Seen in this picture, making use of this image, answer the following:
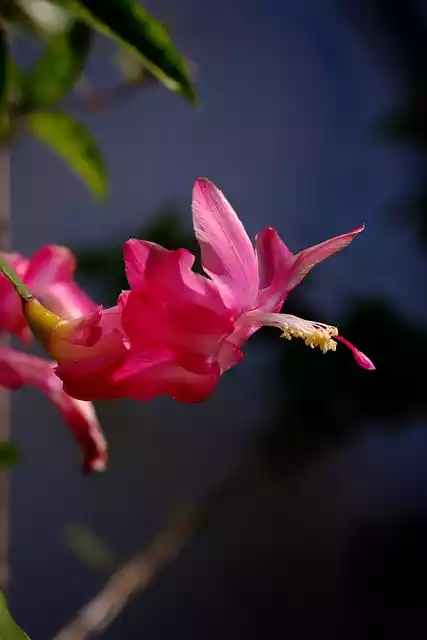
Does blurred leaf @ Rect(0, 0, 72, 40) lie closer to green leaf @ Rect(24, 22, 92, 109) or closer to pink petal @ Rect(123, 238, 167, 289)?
green leaf @ Rect(24, 22, 92, 109)

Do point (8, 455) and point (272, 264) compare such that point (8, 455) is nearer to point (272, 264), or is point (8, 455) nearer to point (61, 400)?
point (61, 400)

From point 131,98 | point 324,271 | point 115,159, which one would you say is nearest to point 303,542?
point 324,271

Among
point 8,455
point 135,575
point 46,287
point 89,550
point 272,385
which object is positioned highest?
point 46,287

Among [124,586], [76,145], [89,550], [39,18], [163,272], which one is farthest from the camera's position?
[89,550]

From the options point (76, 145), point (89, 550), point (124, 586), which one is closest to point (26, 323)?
point (76, 145)

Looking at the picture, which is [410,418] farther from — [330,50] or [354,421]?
Result: [330,50]

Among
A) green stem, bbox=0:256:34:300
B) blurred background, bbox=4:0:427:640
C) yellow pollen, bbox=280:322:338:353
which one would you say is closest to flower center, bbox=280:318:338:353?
yellow pollen, bbox=280:322:338:353
